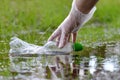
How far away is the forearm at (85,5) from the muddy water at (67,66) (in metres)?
0.40

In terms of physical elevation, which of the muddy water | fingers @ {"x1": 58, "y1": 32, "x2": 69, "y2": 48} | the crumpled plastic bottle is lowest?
the muddy water

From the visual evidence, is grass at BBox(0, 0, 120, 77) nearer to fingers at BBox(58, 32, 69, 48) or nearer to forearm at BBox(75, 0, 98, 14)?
fingers at BBox(58, 32, 69, 48)

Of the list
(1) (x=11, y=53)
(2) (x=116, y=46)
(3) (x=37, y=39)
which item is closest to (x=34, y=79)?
(1) (x=11, y=53)

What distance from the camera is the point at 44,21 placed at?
24.7ft

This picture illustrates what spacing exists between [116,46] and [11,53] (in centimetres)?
110

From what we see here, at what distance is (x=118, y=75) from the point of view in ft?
11.9

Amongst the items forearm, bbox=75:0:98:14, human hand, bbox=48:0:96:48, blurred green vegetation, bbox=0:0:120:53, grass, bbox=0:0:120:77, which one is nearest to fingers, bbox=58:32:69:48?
human hand, bbox=48:0:96:48

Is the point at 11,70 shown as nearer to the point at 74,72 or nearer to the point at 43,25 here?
the point at 74,72

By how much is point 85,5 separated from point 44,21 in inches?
128

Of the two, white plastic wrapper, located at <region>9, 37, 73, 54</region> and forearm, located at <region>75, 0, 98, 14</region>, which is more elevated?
forearm, located at <region>75, 0, 98, 14</region>

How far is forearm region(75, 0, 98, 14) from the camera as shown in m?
4.28

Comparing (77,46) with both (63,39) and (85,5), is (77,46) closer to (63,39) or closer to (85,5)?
(63,39)

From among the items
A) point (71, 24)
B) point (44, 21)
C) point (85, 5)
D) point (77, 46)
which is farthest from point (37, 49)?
point (44, 21)

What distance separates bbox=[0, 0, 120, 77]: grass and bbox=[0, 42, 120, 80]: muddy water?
41cm
